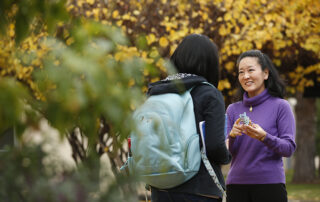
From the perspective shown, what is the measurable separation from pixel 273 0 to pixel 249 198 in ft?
14.3

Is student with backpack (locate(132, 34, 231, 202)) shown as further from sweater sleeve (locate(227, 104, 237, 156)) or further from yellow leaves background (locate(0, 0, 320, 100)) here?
yellow leaves background (locate(0, 0, 320, 100))

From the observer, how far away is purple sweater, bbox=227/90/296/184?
3361 mm

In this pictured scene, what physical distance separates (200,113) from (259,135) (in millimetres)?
754

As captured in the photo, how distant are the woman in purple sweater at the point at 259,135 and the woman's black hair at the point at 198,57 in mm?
648

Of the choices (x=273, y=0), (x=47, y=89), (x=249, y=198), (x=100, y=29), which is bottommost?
(x=249, y=198)

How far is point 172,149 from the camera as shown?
8.43ft

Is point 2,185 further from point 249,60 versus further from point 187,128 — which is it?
point 249,60

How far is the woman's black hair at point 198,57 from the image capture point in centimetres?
277

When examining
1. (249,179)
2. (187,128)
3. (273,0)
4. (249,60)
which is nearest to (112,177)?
(187,128)

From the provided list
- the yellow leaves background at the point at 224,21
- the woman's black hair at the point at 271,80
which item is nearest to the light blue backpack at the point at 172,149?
the woman's black hair at the point at 271,80

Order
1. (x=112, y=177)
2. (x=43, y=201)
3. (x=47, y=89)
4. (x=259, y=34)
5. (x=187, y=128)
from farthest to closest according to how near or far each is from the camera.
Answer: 1. (x=259, y=34)
2. (x=187, y=128)
3. (x=43, y=201)
4. (x=112, y=177)
5. (x=47, y=89)

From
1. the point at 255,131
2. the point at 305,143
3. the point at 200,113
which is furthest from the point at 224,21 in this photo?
the point at 305,143

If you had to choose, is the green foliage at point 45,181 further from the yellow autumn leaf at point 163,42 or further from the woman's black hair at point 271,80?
the yellow autumn leaf at point 163,42

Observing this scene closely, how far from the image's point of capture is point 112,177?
130cm
